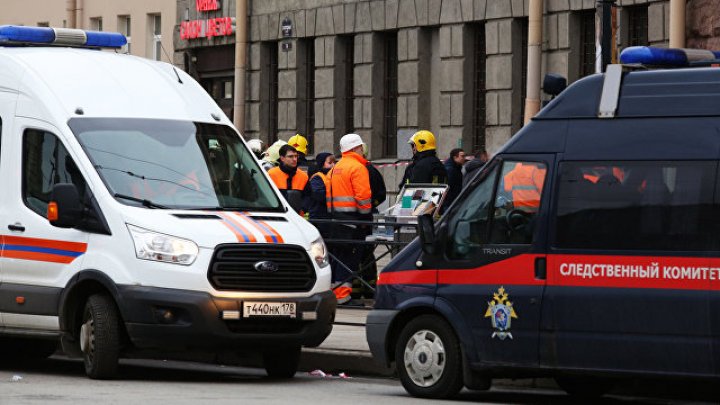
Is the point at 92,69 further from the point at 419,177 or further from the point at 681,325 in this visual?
the point at 419,177

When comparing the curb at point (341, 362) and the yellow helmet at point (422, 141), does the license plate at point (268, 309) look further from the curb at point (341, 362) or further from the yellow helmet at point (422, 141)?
the yellow helmet at point (422, 141)

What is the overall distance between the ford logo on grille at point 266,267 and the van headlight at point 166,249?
1.59 feet

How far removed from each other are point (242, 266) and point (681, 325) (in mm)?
3648

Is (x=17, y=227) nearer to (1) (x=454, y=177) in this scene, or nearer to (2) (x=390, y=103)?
(1) (x=454, y=177)

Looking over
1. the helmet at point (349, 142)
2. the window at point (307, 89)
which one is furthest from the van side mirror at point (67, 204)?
the window at point (307, 89)

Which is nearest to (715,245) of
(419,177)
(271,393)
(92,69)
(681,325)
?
(681,325)

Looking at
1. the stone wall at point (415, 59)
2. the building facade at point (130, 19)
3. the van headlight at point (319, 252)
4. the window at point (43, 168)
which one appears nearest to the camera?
the van headlight at point (319, 252)

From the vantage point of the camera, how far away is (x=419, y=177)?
78.2 feet

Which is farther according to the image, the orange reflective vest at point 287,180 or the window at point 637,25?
the window at point 637,25

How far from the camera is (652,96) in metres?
13.3

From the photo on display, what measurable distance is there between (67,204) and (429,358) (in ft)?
9.94

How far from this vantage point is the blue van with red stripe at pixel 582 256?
504 inches

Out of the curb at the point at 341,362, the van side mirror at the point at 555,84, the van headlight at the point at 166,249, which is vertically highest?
the van side mirror at the point at 555,84

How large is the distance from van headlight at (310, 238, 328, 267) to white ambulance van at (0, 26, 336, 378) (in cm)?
2
